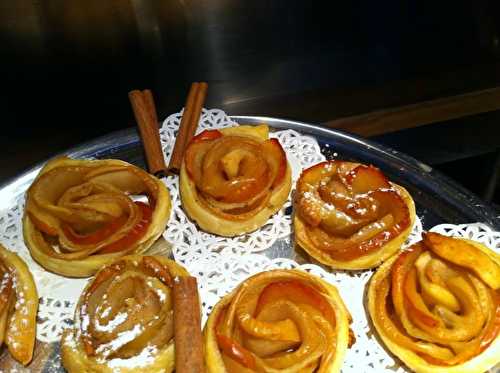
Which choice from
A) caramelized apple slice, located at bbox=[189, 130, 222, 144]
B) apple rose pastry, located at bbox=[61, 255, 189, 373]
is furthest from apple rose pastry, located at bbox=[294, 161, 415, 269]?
apple rose pastry, located at bbox=[61, 255, 189, 373]

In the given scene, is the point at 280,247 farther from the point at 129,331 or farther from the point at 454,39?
the point at 454,39

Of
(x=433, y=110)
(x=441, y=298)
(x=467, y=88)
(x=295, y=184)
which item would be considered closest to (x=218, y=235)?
(x=295, y=184)

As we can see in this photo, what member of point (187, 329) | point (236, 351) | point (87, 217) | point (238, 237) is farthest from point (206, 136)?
point (236, 351)

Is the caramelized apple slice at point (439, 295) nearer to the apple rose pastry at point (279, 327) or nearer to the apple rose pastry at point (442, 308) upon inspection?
the apple rose pastry at point (442, 308)

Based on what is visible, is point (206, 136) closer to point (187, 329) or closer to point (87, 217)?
point (87, 217)

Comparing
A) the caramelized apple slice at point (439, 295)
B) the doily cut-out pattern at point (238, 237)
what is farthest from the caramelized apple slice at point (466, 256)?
the doily cut-out pattern at point (238, 237)

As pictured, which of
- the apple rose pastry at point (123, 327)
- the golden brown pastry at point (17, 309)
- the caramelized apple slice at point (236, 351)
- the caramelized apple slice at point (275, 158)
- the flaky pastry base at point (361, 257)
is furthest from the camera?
the caramelized apple slice at point (275, 158)
